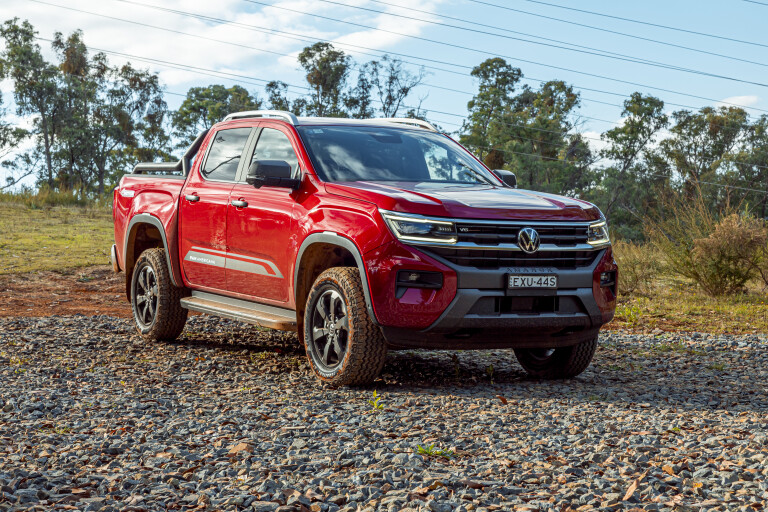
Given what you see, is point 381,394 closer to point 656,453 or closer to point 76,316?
point 656,453

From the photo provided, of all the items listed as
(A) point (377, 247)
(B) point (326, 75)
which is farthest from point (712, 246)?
(B) point (326, 75)

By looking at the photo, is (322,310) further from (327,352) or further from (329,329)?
(327,352)

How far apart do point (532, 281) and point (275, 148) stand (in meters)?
2.63

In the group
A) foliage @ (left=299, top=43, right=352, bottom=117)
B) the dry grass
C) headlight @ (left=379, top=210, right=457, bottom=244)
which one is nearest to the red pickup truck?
headlight @ (left=379, top=210, right=457, bottom=244)

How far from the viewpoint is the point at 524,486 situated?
3.82 metres

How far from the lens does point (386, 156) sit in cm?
697

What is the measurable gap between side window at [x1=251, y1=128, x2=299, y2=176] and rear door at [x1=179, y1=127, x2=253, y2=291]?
0.76 ft

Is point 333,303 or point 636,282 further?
point 636,282

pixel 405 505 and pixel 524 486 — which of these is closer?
pixel 405 505

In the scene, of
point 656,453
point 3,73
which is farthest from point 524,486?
point 3,73

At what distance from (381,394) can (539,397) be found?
1100 mm

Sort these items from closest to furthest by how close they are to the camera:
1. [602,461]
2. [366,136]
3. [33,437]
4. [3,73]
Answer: [602,461]
[33,437]
[366,136]
[3,73]

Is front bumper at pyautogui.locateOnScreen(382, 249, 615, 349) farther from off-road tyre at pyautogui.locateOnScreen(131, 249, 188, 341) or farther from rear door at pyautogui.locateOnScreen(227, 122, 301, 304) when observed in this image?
off-road tyre at pyautogui.locateOnScreen(131, 249, 188, 341)

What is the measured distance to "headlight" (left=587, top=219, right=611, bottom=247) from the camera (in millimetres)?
6168
